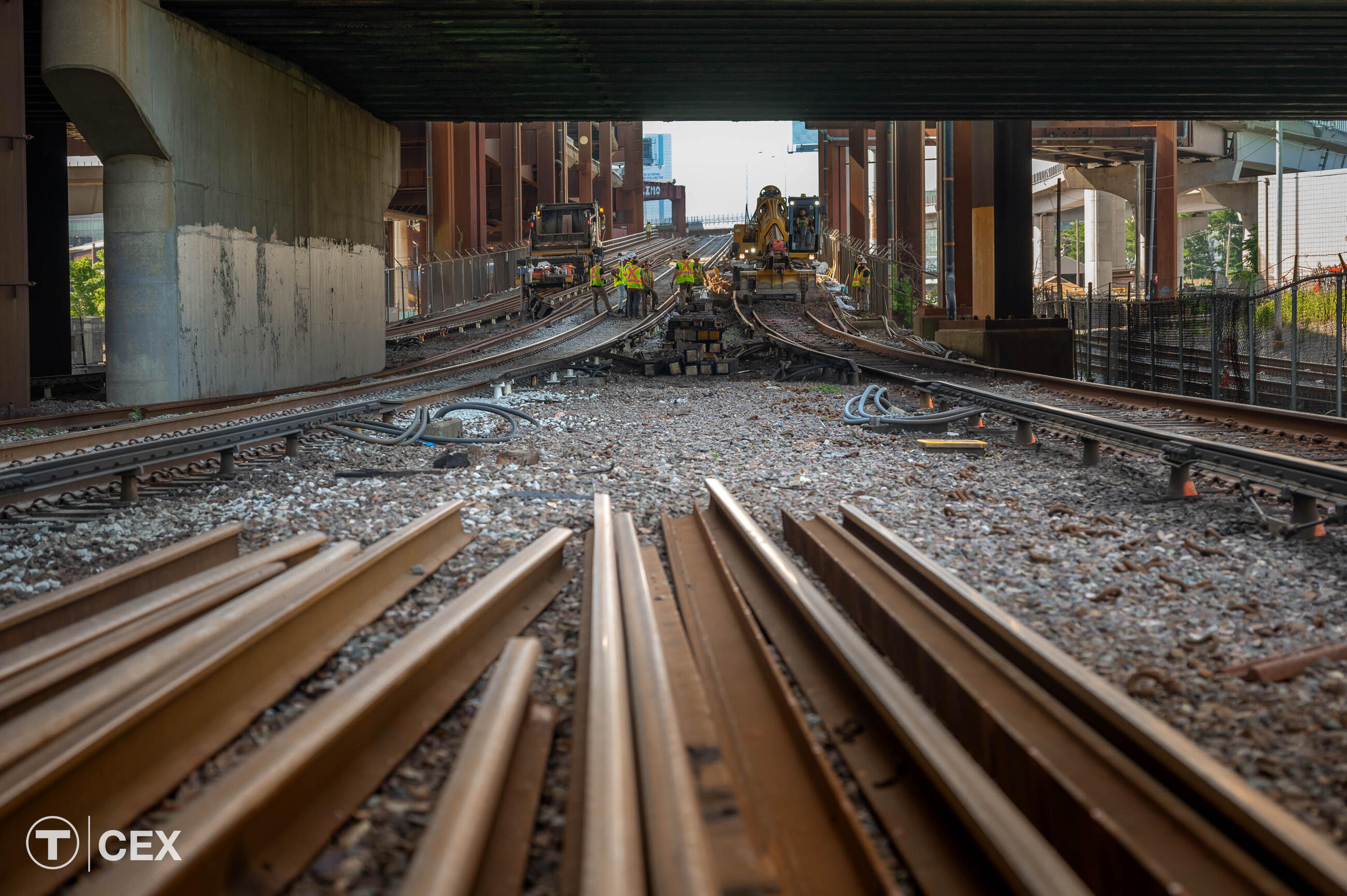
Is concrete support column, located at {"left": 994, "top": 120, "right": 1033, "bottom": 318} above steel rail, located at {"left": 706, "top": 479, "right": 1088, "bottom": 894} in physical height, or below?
above

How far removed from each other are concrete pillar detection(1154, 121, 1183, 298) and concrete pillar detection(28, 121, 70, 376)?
4334 cm

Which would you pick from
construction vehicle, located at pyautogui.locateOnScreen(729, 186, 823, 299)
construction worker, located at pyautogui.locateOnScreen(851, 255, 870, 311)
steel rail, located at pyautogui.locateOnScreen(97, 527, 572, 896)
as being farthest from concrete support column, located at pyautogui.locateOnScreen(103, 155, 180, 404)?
construction worker, located at pyautogui.locateOnScreen(851, 255, 870, 311)

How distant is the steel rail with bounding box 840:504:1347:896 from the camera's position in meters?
2.17

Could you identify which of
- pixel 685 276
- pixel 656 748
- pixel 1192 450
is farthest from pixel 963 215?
pixel 656 748

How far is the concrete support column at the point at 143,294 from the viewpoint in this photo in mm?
13500

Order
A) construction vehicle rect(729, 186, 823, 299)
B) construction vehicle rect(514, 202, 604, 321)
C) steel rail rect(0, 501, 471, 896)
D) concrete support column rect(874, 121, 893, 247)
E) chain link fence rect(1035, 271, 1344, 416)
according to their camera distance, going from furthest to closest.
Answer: concrete support column rect(874, 121, 893, 247)
construction vehicle rect(514, 202, 604, 321)
construction vehicle rect(729, 186, 823, 299)
chain link fence rect(1035, 271, 1344, 416)
steel rail rect(0, 501, 471, 896)

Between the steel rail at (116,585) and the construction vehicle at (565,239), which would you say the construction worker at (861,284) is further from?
the steel rail at (116,585)

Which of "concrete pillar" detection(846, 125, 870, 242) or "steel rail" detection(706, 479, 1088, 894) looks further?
"concrete pillar" detection(846, 125, 870, 242)

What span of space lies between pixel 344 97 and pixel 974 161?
48.5 feet

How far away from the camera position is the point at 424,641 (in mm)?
3703

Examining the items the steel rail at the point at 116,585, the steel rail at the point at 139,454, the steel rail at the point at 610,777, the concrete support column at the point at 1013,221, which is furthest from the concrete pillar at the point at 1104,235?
the steel rail at the point at 610,777

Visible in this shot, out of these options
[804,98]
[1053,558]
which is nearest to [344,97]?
[804,98]

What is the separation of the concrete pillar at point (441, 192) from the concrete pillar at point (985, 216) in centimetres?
2475

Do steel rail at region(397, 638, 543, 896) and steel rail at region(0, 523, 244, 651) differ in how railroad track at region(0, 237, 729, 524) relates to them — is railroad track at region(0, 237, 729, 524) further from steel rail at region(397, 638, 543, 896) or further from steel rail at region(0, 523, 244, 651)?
steel rail at region(397, 638, 543, 896)
